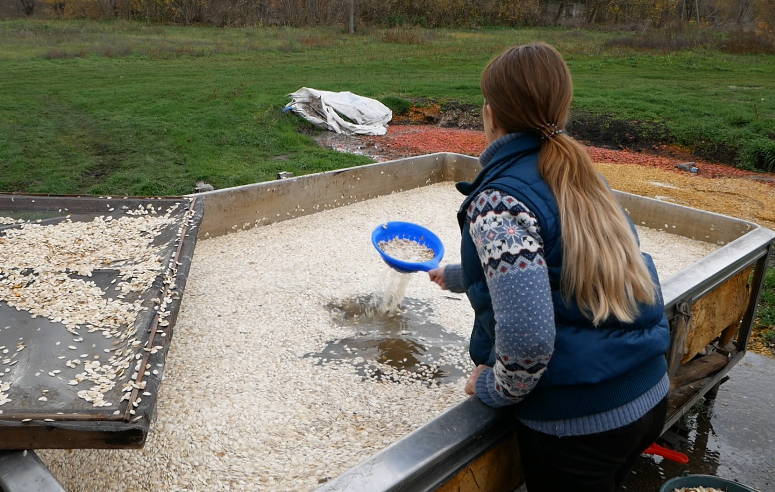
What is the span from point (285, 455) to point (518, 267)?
59.8 inches

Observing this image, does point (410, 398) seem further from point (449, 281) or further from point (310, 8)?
point (310, 8)

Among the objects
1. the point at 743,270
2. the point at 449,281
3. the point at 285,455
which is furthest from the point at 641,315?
the point at 743,270

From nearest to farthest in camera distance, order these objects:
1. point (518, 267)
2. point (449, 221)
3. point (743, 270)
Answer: point (518, 267), point (743, 270), point (449, 221)

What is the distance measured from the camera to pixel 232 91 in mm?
11227

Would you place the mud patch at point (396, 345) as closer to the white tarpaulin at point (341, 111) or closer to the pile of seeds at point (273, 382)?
the pile of seeds at point (273, 382)

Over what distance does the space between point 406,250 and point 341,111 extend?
6.73 meters

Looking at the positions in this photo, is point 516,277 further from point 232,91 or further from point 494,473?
point 232,91

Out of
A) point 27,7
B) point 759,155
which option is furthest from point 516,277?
point 27,7

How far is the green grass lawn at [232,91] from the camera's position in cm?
709

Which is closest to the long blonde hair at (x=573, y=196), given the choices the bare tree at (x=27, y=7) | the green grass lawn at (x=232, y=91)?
the green grass lawn at (x=232, y=91)

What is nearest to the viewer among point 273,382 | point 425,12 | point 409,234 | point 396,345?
point 273,382

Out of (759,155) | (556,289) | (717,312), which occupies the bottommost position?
(759,155)

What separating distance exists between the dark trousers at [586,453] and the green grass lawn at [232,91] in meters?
5.19

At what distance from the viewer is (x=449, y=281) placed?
2.04 meters
